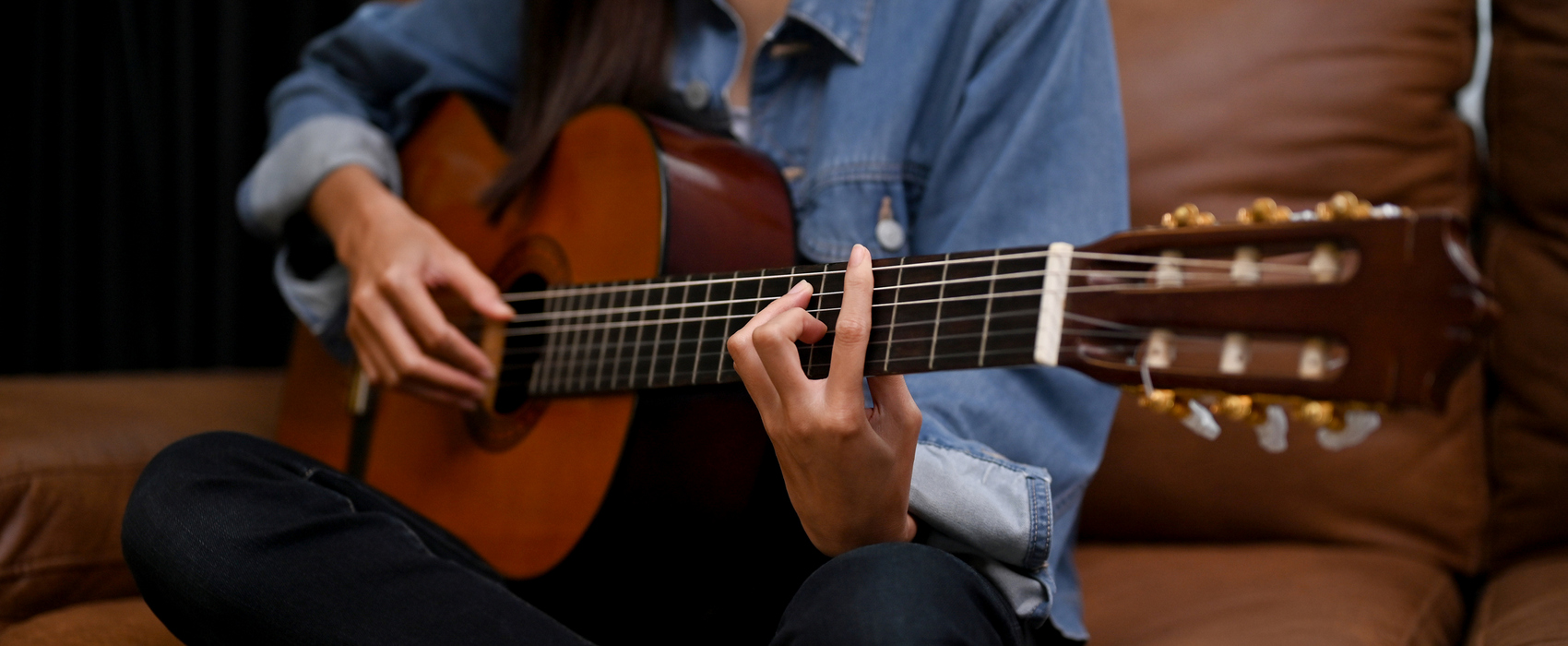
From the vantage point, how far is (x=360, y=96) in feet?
4.30

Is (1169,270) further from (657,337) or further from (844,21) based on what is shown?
(844,21)

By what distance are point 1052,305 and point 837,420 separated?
0.14 m

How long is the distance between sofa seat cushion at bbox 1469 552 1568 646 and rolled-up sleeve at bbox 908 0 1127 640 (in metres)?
0.31

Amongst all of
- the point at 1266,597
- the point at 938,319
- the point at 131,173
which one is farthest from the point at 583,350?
the point at 131,173

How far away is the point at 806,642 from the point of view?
51 centimetres

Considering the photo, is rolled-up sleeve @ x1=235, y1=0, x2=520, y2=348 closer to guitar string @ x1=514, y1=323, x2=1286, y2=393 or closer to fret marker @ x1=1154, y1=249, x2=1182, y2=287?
guitar string @ x1=514, y1=323, x2=1286, y2=393

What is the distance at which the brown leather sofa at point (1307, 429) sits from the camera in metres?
0.92

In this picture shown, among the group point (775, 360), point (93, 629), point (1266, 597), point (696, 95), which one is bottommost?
point (93, 629)

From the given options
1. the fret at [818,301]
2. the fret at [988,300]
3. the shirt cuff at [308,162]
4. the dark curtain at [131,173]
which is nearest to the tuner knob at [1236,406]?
the fret at [988,300]

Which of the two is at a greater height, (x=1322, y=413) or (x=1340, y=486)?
(x=1322, y=413)

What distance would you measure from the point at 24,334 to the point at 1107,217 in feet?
5.27

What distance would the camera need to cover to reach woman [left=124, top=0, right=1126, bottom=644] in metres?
0.60

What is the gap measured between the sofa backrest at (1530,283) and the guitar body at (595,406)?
73 centimetres

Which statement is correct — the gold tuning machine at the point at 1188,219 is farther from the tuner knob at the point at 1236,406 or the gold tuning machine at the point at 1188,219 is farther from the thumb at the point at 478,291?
the thumb at the point at 478,291
